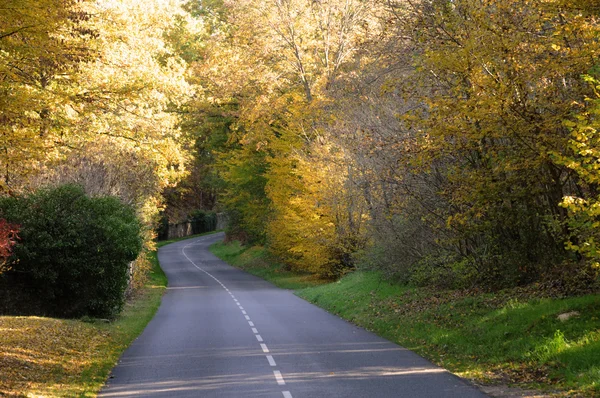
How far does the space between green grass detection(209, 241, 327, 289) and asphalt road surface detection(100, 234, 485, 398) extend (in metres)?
12.0

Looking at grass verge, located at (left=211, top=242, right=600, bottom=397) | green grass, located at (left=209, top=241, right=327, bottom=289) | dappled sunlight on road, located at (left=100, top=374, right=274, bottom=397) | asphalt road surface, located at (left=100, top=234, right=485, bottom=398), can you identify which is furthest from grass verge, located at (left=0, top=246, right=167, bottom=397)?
green grass, located at (left=209, top=241, right=327, bottom=289)

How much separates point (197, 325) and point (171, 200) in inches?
2133

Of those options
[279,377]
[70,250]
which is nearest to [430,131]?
[279,377]

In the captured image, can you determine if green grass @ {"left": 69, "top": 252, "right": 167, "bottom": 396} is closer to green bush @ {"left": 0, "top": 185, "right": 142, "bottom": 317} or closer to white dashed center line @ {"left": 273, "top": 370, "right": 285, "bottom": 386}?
green bush @ {"left": 0, "top": 185, "right": 142, "bottom": 317}

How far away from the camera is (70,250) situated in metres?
21.3

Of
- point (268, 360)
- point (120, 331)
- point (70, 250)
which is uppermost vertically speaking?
point (70, 250)

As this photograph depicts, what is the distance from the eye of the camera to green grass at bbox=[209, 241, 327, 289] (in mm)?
37969

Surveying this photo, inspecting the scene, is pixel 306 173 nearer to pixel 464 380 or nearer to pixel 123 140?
pixel 123 140

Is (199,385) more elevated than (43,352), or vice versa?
(43,352)

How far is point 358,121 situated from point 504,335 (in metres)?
15.3

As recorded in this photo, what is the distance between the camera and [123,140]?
26062mm

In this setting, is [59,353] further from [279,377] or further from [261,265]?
[261,265]

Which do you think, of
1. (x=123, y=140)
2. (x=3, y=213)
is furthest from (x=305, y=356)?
(x=123, y=140)

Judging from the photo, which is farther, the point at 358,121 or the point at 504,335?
the point at 358,121
